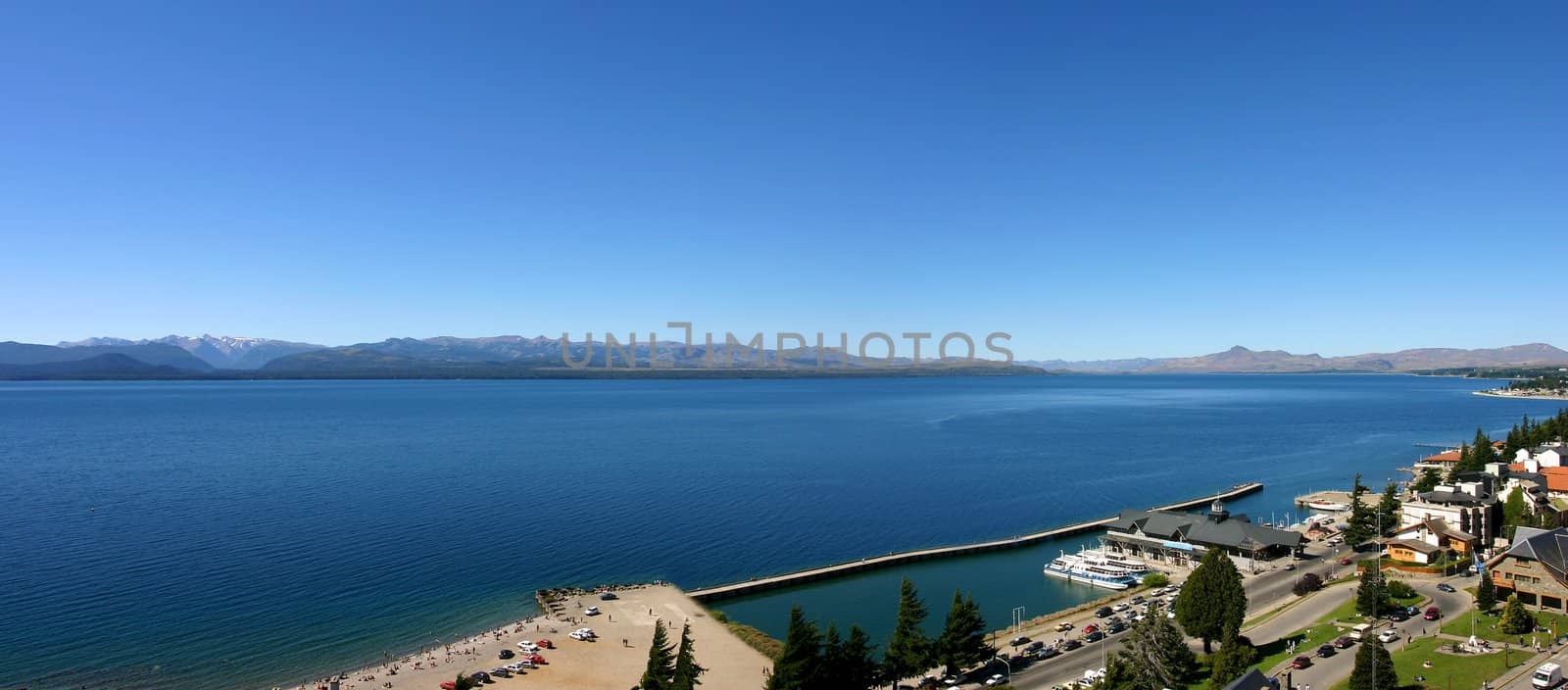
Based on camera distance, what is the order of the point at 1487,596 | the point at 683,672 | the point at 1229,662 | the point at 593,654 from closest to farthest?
the point at 683,672, the point at 1229,662, the point at 1487,596, the point at 593,654

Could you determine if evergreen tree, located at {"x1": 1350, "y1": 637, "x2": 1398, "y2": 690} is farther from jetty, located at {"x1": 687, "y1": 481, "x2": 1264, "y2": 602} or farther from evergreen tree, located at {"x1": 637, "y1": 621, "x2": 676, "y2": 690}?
jetty, located at {"x1": 687, "y1": 481, "x2": 1264, "y2": 602}

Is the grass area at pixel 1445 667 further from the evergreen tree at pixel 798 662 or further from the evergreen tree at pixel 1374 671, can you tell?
the evergreen tree at pixel 798 662

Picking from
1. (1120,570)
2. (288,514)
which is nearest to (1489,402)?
(1120,570)

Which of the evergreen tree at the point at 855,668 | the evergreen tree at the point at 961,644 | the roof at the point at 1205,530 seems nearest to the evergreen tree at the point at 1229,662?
the evergreen tree at the point at 961,644

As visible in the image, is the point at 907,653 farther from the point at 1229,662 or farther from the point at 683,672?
the point at 1229,662

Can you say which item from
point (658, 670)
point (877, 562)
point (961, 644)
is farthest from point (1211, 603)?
point (658, 670)

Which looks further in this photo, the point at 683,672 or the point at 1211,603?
the point at 1211,603
